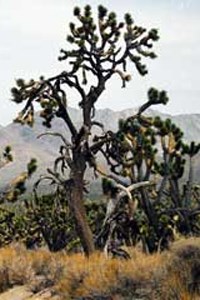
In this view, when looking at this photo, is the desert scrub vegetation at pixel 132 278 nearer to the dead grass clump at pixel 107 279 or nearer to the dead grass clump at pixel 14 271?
the dead grass clump at pixel 107 279

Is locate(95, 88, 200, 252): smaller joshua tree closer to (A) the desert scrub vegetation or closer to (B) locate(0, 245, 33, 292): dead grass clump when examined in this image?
(B) locate(0, 245, 33, 292): dead grass clump

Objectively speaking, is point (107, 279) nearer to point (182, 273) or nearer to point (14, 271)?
point (182, 273)

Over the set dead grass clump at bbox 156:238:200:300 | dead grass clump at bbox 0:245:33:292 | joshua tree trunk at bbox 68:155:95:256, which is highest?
joshua tree trunk at bbox 68:155:95:256

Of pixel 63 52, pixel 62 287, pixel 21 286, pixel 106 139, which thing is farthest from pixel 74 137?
pixel 62 287

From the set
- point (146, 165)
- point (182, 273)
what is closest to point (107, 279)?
point (182, 273)

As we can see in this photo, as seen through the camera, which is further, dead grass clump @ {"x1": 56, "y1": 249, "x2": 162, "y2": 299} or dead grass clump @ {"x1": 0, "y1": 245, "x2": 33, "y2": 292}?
dead grass clump @ {"x1": 0, "y1": 245, "x2": 33, "y2": 292}

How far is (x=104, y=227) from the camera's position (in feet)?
57.1

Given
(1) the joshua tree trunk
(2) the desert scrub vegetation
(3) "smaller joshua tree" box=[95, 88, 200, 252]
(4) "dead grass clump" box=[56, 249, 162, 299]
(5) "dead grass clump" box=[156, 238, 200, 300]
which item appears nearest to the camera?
(5) "dead grass clump" box=[156, 238, 200, 300]

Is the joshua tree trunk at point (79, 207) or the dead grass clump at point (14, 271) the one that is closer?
the dead grass clump at point (14, 271)

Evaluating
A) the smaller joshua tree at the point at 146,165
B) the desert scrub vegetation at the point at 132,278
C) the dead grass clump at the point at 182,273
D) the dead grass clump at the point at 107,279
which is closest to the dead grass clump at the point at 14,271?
the desert scrub vegetation at the point at 132,278

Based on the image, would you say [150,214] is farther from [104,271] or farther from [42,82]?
[104,271]

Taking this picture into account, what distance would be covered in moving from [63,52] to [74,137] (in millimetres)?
2600

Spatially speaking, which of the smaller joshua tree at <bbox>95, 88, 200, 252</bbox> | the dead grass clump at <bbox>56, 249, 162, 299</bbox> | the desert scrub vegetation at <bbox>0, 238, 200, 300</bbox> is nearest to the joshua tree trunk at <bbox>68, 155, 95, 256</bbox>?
the smaller joshua tree at <bbox>95, 88, 200, 252</bbox>

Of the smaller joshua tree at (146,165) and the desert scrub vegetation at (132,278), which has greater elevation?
the smaller joshua tree at (146,165)
